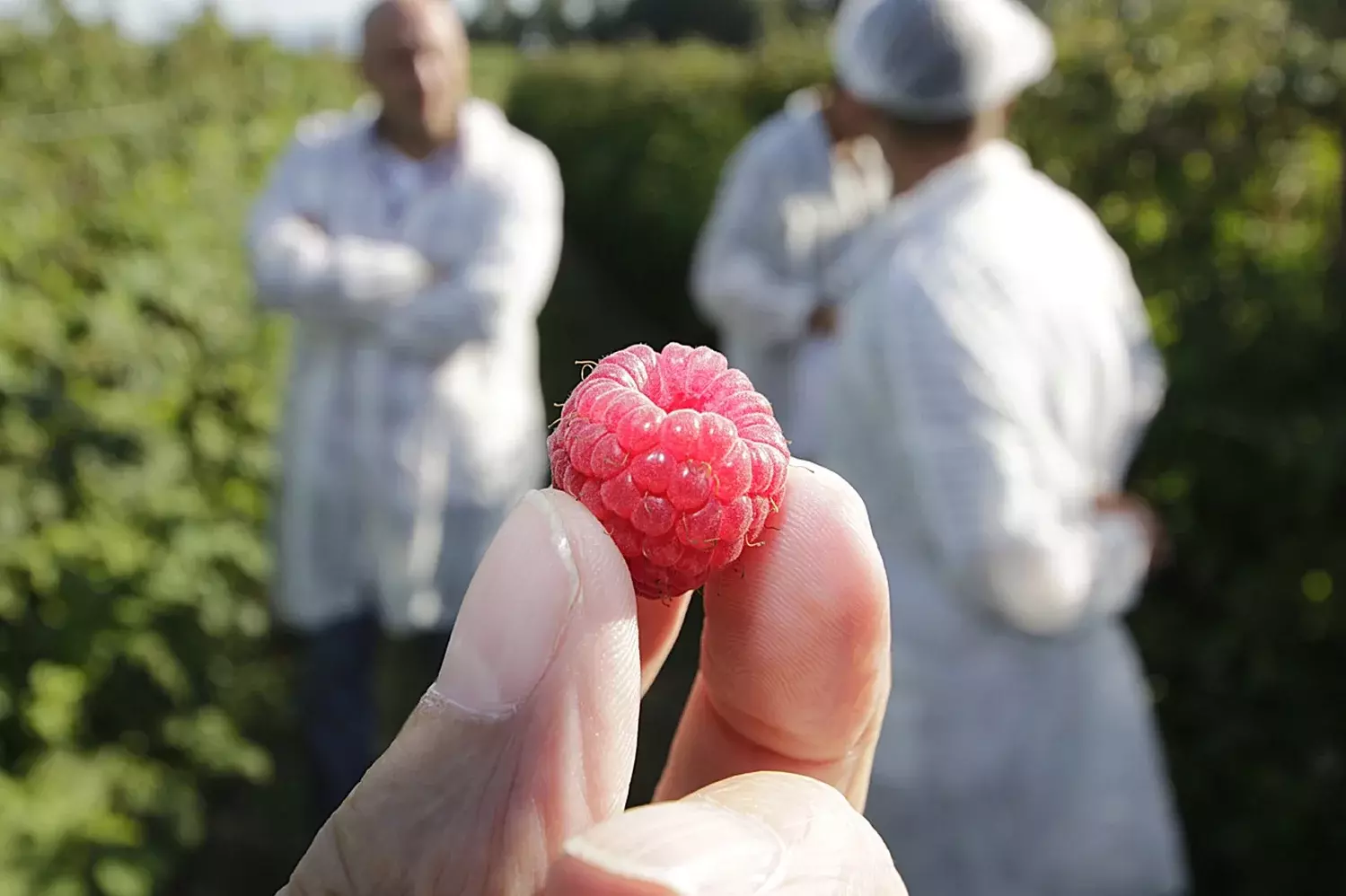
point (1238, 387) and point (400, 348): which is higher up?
point (400, 348)

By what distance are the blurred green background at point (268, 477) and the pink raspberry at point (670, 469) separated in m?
2.59

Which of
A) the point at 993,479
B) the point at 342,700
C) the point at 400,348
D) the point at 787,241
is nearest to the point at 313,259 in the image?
the point at 400,348

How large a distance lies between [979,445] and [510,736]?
4.41ft

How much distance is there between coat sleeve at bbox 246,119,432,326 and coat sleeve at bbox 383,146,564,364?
0.09 meters

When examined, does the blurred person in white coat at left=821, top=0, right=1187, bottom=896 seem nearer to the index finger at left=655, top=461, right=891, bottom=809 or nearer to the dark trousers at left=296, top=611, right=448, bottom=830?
the index finger at left=655, top=461, right=891, bottom=809

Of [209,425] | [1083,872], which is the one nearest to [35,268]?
[209,425]

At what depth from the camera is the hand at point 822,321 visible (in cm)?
380

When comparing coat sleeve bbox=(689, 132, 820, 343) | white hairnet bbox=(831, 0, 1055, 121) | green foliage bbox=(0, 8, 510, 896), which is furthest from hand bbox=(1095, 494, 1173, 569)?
green foliage bbox=(0, 8, 510, 896)

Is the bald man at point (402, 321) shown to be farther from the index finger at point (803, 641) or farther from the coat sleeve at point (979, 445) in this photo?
the index finger at point (803, 641)

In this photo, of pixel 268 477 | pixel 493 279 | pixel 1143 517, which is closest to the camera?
pixel 1143 517

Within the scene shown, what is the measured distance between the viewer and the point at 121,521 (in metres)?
3.79

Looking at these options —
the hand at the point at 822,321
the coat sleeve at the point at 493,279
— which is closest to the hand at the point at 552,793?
the coat sleeve at the point at 493,279

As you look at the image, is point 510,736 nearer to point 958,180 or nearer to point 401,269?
point 958,180

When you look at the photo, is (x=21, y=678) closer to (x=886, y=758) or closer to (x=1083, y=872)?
(x=886, y=758)
